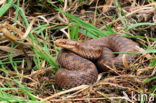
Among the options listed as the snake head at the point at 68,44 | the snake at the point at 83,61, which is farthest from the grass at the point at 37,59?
the snake head at the point at 68,44

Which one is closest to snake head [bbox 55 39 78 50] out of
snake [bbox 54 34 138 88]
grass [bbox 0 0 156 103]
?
snake [bbox 54 34 138 88]

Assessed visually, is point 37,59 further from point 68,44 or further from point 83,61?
point 83,61

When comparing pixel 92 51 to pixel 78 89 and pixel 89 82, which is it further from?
pixel 78 89

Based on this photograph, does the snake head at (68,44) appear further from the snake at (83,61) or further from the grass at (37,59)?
the grass at (37,59)

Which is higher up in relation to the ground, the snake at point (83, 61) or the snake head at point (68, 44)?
the snake head at point (68, 44)

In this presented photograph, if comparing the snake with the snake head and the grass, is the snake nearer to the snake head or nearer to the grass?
the snake head

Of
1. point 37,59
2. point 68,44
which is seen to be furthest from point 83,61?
point 37,59

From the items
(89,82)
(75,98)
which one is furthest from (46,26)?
(75,98)

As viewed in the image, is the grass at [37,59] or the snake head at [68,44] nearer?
the grass at [37,59]
